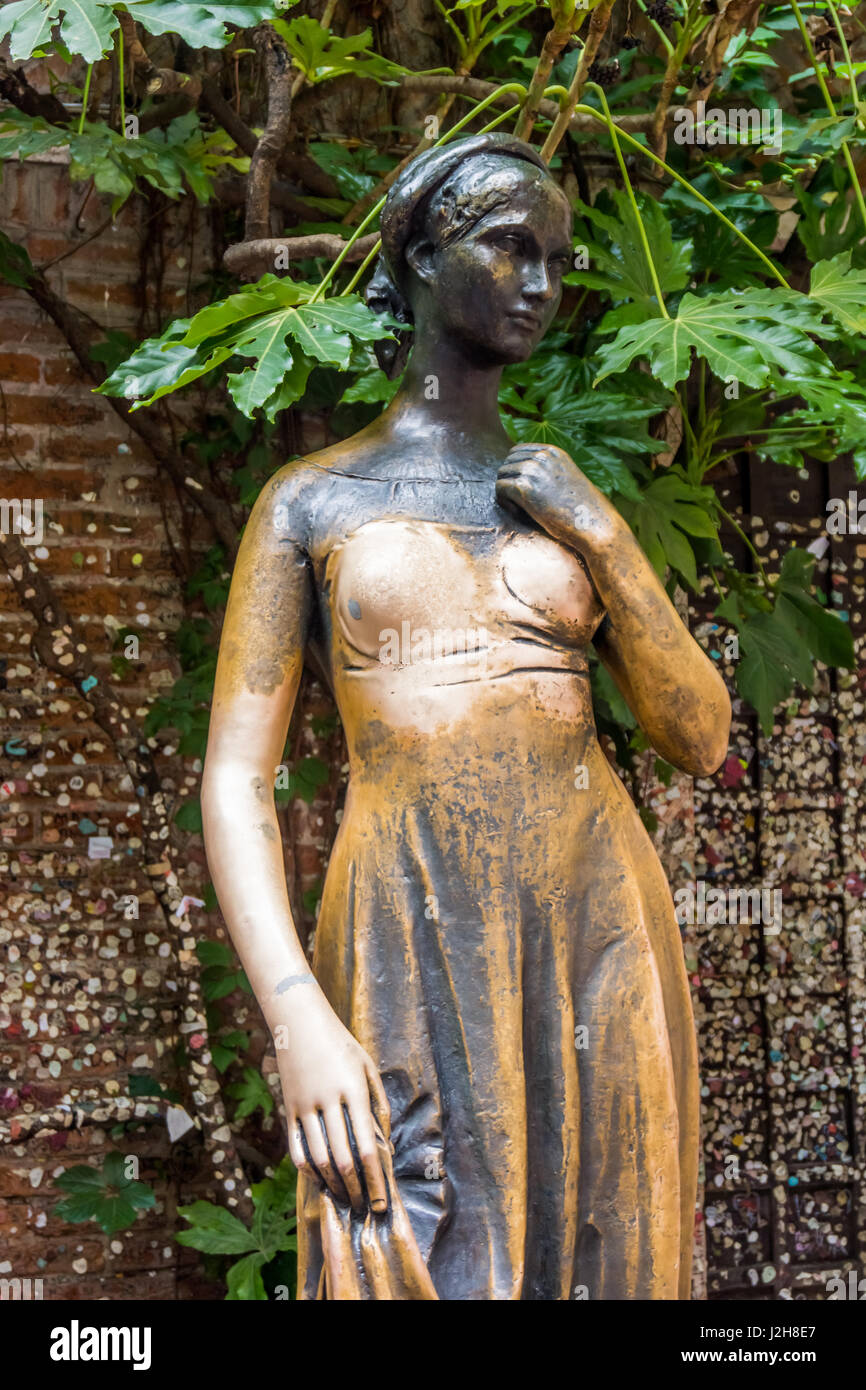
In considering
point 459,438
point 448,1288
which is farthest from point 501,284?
point 448,1288

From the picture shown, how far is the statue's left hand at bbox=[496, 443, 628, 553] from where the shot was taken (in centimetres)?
178

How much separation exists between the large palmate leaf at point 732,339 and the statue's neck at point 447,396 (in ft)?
0.96

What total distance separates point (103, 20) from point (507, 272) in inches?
31.7

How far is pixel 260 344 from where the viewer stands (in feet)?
7.09

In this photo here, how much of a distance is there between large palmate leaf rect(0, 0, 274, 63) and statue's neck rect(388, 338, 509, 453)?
2.11ft

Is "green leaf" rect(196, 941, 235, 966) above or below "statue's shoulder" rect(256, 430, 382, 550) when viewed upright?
below

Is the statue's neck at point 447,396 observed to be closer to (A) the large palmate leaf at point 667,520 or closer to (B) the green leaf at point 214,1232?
(A) the large palmate leaf at point 667,520

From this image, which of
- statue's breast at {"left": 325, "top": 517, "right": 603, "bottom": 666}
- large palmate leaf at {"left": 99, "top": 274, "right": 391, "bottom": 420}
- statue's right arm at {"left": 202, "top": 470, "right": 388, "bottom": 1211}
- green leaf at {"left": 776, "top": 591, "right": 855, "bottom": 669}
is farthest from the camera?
green leaf at {"left": 776, "top": 591, "right": 855, "bottom": 669}

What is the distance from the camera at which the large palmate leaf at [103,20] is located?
216 cm

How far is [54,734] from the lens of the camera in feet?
10.7

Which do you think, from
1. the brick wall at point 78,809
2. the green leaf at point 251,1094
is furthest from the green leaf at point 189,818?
the green leaf at point 251,1094

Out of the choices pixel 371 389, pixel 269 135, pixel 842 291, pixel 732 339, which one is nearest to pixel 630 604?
pixel 732 339

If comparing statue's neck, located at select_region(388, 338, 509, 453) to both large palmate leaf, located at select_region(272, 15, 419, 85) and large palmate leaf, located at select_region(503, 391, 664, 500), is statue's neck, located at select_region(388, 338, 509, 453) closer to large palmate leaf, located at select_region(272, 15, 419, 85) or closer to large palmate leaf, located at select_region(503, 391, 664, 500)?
large palmate leaf, located at select_region(503, 391, 664, 500)

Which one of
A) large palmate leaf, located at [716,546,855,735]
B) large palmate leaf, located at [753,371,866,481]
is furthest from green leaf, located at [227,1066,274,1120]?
large palmate leaf, located at [753,371,866,481]
